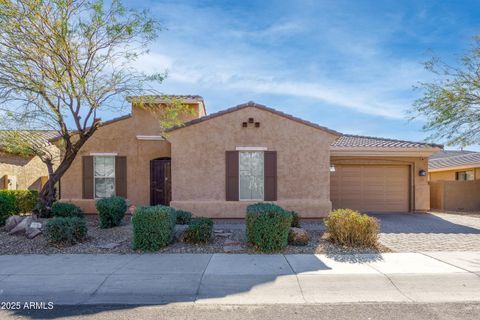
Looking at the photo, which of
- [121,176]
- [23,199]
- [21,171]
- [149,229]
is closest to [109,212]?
[149,229]

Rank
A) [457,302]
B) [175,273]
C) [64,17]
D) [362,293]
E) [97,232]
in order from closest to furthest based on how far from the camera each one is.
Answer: [457,302] → [362,293] → [175,273] → [64,17] → [97,232]

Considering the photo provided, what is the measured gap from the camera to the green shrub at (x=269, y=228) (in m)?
8.41

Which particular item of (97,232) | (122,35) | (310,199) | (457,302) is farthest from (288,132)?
(457,302)

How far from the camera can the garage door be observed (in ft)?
53.1

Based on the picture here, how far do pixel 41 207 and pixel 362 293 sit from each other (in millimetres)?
10128

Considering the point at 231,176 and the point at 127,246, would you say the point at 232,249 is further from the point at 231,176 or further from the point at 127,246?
the point at 231,176

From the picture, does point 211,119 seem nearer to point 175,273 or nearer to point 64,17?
point 64,17

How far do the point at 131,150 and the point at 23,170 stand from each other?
27.6ft

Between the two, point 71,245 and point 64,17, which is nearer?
point 71,245

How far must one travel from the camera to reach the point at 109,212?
35.9 ft

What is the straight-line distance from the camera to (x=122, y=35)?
34.2 feet

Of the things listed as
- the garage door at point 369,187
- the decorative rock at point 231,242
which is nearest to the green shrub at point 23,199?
the decorative rock at point 231,242

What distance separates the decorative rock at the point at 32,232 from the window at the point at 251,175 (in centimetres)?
627

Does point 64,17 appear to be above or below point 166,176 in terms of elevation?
above
